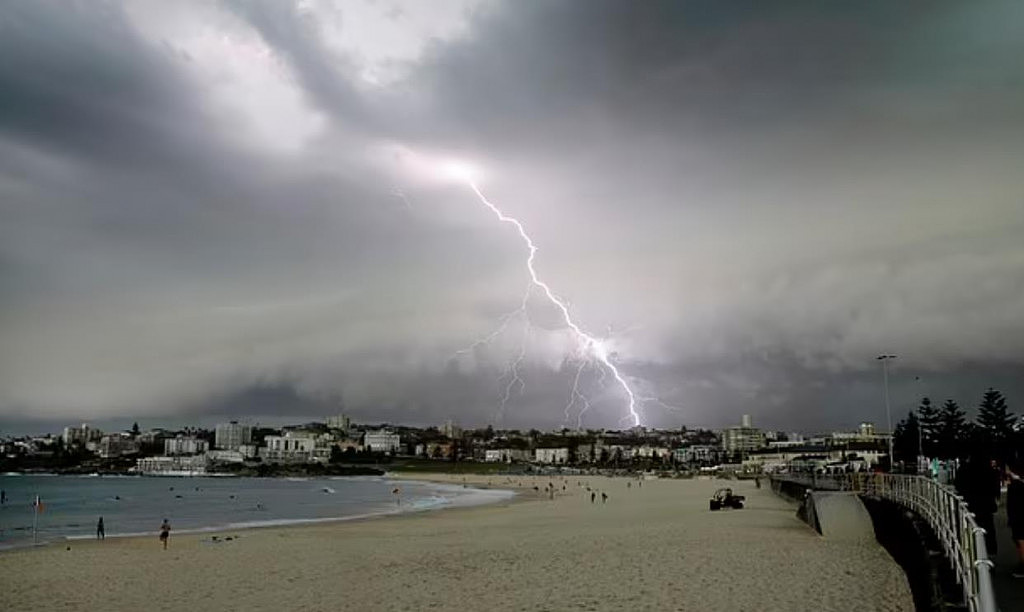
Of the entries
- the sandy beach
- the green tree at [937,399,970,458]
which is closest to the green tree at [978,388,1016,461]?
the green tree at [937,399,970,458]

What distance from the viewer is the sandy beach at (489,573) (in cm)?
1521

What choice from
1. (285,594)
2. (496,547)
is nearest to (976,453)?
(285,594)

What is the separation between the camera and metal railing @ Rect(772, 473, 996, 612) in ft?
16.5

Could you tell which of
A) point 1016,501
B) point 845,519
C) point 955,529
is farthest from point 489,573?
point 1016,501

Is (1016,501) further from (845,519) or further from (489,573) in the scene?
(845,519)

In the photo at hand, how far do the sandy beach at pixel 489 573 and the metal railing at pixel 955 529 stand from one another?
160cm

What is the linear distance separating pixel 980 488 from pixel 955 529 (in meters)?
1.18

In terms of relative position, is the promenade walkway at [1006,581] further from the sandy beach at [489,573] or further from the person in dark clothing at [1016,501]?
the sandy beach at [489,573]

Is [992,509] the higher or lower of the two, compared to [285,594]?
higher

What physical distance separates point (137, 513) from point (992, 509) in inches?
2585

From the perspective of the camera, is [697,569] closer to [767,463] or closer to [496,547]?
[496,547]

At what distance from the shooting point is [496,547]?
1056 inches

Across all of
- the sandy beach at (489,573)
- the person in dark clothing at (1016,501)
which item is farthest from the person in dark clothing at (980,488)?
the sandy beach at (489,573)

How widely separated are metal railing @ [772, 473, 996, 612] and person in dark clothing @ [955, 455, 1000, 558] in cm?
22
